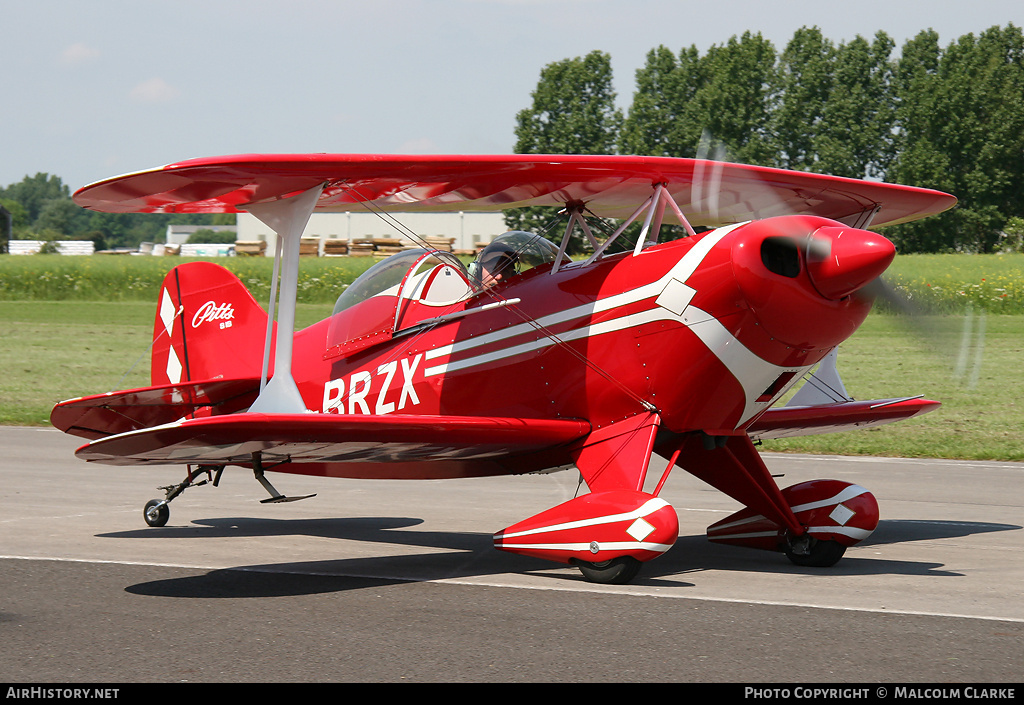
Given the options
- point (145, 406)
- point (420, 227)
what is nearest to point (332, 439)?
point (145, 406)

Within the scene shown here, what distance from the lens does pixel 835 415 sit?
8.81m

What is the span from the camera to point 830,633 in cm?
551

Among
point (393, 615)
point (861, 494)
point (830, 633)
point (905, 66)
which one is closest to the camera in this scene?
point (830, 633)

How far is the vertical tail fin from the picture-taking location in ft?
31.9

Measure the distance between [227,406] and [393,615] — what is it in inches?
140

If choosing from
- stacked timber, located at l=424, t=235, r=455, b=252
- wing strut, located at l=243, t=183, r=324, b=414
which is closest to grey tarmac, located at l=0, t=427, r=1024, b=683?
wing strut, located at l=243, t=183, r=324, b=414

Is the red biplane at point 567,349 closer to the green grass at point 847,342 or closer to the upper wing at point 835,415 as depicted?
the upper wing at point 835,415

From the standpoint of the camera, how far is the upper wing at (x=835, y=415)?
8727 mm

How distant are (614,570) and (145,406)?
3.91m

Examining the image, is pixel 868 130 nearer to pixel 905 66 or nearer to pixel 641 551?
pixel 905 66

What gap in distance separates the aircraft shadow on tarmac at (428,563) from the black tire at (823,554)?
3.1 inches

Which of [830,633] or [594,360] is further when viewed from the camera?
[594,360]

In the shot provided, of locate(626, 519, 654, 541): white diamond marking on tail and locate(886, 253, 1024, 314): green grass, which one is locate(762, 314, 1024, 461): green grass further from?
locate(626, 519, 654, 541): white diamond marking on tail
